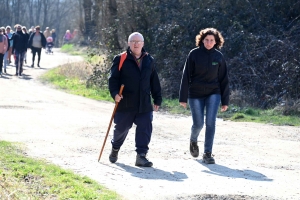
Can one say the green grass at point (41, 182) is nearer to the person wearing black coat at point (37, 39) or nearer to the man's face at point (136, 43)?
the man's face at point (136, 43)

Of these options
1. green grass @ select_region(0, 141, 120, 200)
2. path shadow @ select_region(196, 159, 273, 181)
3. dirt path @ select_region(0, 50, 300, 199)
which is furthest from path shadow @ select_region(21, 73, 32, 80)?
path shadow @ select_region(196, 159, 273, 181)

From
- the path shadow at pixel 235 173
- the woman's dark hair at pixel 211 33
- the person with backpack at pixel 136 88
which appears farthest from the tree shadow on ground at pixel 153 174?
the woman's dark hair at pixel 211 33

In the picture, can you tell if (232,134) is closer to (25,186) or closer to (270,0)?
(25,186)

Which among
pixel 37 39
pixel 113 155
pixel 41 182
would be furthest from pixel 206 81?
pixel 37 39

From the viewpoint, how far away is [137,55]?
9.34m

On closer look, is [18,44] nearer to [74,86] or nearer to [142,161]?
[74,86]

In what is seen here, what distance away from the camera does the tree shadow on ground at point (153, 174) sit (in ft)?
28.6

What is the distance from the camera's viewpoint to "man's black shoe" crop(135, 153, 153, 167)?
9344 millimetres

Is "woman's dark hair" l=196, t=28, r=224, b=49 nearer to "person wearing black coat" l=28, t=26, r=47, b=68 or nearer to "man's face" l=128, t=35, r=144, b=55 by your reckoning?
"man's face" l=128, t=35, r=144, b=55

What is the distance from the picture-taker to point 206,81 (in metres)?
9.78

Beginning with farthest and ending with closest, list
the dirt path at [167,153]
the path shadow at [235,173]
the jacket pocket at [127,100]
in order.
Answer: the jacket pocket at [127,100]
the path shadow at [235,173]
the dirt path at [167,153]

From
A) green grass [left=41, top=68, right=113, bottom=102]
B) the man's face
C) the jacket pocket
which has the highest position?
the man's face

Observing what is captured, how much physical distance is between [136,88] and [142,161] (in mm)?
993

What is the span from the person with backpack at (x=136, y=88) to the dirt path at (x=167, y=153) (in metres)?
0.51
